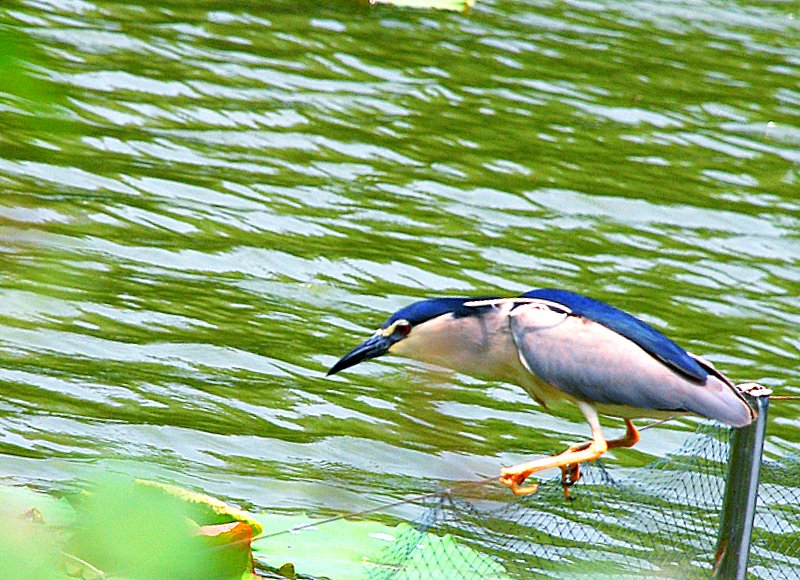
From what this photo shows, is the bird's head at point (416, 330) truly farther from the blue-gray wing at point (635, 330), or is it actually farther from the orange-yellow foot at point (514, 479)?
the orange-yellow foot at point (514, 479)

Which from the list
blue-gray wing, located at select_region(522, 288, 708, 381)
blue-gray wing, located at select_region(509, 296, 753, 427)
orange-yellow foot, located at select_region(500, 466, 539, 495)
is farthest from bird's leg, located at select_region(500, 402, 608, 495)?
blue-gray wing, located at select_region(522, 288, 708, 381)

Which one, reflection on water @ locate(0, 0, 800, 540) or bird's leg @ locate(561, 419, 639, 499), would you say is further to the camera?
reflection on water @ locate(0, 0, 800, 540)

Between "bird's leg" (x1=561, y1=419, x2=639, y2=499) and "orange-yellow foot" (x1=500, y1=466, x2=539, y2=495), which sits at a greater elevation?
"orange-yellow foot" (x1=500, y1=466, x2=539, y2=495)

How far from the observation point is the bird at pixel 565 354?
3404mm

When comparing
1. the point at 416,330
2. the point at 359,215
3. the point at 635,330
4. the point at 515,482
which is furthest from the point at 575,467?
the point at 359,215

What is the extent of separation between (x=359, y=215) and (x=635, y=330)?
3.63m

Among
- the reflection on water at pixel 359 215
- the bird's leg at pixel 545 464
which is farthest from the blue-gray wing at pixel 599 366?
the reflection on water at pixel 359 215

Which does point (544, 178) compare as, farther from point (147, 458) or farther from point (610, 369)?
point (610, 369)

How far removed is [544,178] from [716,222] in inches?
38.6

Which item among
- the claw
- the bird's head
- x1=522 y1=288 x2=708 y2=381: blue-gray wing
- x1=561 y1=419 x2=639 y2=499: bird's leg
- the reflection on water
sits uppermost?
x1=522 y1=288 x2=708 y2=381: blue-gray wing

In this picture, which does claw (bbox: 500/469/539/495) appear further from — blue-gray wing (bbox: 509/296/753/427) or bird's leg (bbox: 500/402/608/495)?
blue-gray wing (bbox: 509/296/753/427)

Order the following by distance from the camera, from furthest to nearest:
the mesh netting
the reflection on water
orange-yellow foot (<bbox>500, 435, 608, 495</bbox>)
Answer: the reflection on water → the mesh netting → orange-yellow foot (<bbox>500, 435, 608, 495</bbox>)

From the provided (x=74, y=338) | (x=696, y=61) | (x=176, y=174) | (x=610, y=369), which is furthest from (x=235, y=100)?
(x=610, y=369)

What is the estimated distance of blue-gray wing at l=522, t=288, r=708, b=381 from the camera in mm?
3398
